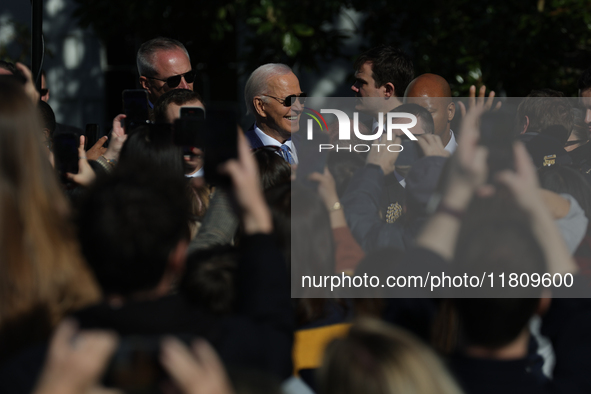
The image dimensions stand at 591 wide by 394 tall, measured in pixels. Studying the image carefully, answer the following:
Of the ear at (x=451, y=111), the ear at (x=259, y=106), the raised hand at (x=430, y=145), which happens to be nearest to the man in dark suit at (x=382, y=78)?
the ear at (x=451, y=111)

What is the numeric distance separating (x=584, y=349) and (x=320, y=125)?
1.98m

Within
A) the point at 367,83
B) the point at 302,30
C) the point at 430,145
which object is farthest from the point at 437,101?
the point at 302,30

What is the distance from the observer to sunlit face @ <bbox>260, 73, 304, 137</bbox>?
155 inches

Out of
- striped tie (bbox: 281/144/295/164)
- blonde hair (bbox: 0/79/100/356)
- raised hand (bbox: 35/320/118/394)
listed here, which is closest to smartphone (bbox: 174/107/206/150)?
blonde hair (bbox: 0/79/100/356)

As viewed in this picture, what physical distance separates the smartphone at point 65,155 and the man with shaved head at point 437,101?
1725mm

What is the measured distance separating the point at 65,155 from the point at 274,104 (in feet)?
5.20

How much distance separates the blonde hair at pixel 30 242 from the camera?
156cm

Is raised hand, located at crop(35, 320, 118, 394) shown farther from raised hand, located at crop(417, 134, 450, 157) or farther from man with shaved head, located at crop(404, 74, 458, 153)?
man with shaved head, located at crop(404, 74, 458, 153)

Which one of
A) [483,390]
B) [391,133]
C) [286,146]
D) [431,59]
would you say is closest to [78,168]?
[391,133]

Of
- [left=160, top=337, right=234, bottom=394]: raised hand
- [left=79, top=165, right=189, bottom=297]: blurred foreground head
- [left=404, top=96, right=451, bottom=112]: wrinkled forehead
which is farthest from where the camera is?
[left=404, top=96, right=451, bottom=112]: wrinkled forehead

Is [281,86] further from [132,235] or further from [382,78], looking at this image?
[132,235]

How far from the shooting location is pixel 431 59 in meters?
6.65

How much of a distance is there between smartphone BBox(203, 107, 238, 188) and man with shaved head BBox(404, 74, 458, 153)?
5.92 ft

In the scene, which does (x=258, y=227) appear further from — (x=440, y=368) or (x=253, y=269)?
(x=440, y=368)
